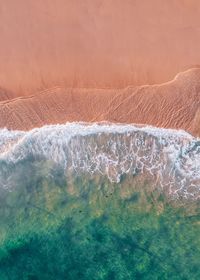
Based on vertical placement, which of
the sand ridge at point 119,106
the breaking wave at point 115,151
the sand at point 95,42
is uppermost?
the sand at point 95,42

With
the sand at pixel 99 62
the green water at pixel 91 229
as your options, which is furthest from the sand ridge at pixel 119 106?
the green water at pixel 91 229

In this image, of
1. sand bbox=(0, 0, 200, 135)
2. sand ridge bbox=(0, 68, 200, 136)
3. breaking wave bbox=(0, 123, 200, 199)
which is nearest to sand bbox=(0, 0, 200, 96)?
sand bbox=(0, 0, 200, 135)

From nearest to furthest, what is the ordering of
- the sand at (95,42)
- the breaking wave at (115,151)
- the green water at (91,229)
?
the green water at (91,229)
the breaking wave at (115,151)
the sand at (95,42)

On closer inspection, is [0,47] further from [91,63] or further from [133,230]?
[133,230]

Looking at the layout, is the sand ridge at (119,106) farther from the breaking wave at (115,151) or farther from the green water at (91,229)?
A: the green water at (91,229)

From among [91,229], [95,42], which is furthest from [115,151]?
[95,42]

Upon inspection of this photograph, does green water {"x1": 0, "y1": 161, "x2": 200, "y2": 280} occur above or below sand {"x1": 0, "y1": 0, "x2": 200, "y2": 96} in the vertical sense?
below

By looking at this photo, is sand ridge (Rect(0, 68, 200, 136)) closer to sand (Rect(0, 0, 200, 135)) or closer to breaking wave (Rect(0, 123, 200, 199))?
sand (Rect(0, 0, 200, 135))

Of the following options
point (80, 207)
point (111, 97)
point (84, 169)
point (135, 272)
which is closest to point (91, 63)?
point (111, 97)

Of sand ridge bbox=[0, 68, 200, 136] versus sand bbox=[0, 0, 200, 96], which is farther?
sand bbox=[0, 0, 200, 96]

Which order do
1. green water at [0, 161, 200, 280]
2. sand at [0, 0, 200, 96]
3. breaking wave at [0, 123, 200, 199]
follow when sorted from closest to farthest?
1. green water at [0, 161, 200, 280]
2. breaking wave at [0, 123, 200, 199]
3. sand at [0, 0, 200, 96]
